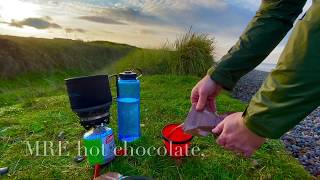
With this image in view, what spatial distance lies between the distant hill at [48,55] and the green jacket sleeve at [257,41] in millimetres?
16580

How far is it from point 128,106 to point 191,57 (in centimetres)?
683

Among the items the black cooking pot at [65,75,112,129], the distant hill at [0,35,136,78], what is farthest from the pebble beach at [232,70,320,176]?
the distant hill at [0,35,136,78]

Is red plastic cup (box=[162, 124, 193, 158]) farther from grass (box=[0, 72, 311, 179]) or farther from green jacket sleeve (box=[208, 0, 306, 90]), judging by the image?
green jacket sleeve (box=[208, 0, 306, 90])

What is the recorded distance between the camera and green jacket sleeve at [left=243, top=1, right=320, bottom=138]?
1.61 meters

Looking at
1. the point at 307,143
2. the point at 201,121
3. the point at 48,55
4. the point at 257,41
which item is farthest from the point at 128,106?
the point at 48,55

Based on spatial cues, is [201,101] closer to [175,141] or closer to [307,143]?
[175,141]

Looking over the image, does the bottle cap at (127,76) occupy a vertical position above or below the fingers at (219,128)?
below

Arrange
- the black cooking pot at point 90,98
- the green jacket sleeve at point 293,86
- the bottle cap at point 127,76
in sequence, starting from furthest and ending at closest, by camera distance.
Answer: the bottle cap at point 127,76
the black cooking pot at point 90,98
the green jacket sleeve at point 293,86

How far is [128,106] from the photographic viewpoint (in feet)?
14.2

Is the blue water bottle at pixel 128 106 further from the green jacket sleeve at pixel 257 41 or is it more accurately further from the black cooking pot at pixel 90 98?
the green jacket sleeve at pixel 257 41

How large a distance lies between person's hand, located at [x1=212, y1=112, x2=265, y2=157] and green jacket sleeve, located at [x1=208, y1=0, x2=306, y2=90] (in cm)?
75

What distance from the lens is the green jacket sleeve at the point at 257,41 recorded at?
2.65 m

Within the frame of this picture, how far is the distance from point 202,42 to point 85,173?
Result: 8.08 meters

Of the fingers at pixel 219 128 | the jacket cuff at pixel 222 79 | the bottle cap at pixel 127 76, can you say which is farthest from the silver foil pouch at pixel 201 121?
the bottle cap at pixel 127 76
